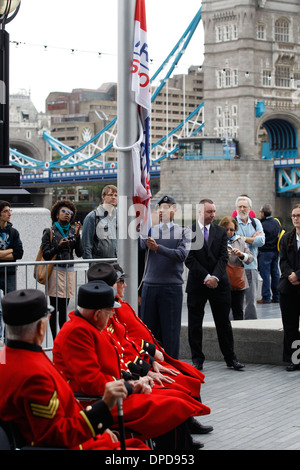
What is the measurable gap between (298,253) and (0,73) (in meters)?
3.36

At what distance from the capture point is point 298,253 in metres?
6.57

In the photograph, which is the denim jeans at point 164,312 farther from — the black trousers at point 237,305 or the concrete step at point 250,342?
the black trousers at point 237,305

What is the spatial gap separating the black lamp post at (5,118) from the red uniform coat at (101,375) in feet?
12.7

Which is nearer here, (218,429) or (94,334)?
(94,334)

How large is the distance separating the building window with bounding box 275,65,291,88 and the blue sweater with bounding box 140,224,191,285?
56.1m

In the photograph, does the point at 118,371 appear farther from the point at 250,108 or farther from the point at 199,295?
the point at 250,108

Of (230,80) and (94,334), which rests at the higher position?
(230,80)

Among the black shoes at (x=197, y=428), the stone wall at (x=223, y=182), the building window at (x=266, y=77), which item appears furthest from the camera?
the building window at (x=266, y=77)

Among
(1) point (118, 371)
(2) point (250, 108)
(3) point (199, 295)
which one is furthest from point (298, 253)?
(2) point (250, 108)

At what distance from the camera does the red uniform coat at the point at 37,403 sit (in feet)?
9.42

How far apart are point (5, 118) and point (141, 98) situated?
3.12 m

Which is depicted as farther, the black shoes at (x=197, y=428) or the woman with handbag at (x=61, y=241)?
the woman with handbag at (x=61, y=241)

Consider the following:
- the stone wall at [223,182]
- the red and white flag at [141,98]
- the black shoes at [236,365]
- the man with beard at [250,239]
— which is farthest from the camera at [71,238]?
the stone wall at [223,182]

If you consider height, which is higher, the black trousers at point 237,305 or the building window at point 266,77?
the building window at point 266,77
